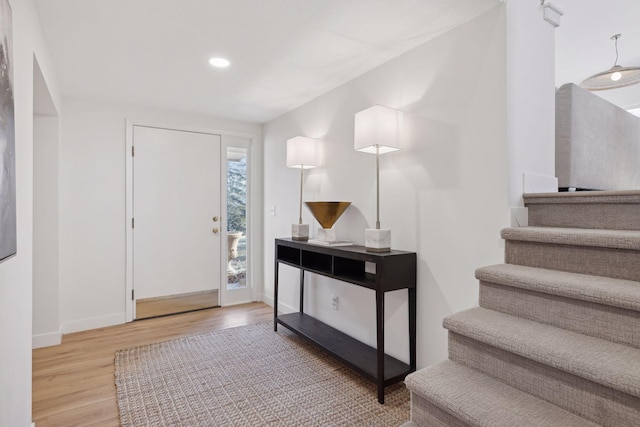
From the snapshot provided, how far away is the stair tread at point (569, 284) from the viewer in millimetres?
1225

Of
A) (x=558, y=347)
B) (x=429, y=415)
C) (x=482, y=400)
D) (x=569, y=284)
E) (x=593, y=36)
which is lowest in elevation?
(x=429, y=415)

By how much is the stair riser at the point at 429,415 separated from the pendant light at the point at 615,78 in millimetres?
2816

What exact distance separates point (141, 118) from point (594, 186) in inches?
159

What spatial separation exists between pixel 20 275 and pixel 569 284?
2.25 metres

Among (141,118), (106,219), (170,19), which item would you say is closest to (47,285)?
(106,219)

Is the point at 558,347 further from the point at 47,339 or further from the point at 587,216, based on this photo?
the point at 47,339

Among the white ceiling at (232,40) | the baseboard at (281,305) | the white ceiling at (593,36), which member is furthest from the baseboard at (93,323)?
the white ceiling at (593,36)

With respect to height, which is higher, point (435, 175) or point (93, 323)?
point (435, 175)

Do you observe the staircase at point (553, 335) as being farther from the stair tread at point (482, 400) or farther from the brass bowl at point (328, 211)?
the brass bowl at point (328, 211)

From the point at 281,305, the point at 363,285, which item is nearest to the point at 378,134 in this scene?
the point at 363,285

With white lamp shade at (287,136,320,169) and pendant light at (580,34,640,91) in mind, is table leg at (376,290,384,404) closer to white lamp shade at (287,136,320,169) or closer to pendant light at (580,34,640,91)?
white lamp shade at (287,136,320,169)

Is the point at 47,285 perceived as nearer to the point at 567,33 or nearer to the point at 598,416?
the point at 598,416

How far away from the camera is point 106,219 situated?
3.44 m

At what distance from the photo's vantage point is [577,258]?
1581mm
